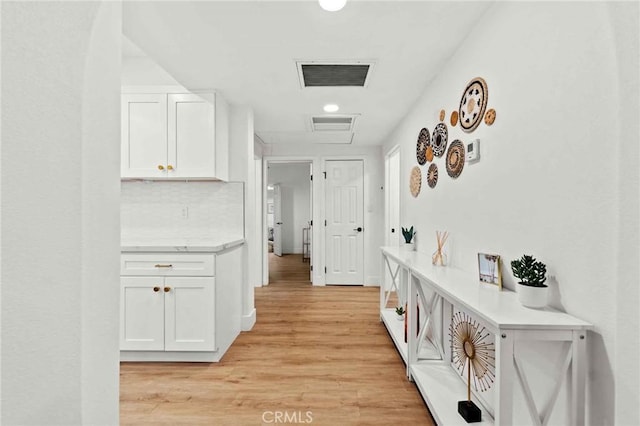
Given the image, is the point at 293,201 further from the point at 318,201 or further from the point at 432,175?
the point at 432,175

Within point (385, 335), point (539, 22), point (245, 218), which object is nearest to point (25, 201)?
point (539, 22)

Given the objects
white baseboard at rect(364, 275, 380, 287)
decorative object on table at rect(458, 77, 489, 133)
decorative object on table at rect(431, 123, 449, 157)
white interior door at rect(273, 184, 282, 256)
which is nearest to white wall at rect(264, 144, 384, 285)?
white baseboard at rect(364, 275, 380, 287)

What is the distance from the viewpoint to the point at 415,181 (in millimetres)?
3342

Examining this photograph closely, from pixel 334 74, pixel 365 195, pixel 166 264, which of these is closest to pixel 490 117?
pixel 334 74

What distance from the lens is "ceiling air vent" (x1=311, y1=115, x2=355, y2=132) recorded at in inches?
158

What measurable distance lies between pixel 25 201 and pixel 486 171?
1945 mm

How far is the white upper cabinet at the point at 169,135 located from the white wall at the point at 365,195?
7.64ft

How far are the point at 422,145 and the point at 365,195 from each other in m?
2.41

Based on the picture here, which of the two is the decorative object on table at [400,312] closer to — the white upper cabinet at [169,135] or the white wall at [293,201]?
the white upper cabinet at [169,135]

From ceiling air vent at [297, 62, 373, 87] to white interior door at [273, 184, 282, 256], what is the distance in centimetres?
682

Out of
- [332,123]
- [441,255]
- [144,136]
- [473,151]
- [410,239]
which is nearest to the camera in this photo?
[473,151]

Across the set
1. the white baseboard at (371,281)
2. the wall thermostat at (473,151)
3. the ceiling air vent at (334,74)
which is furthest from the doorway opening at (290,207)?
the wall thermostat at (473,151)

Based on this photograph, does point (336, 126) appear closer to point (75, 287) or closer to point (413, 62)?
point (413, 62)

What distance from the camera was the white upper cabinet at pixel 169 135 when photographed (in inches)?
121
